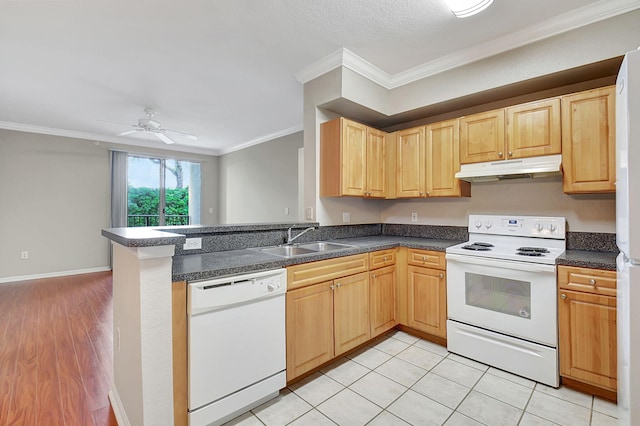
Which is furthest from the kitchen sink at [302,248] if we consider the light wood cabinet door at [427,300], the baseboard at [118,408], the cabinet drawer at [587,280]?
the cabinet drawer at [587,280]

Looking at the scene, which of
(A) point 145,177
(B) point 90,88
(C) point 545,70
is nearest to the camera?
(C) point 545,70

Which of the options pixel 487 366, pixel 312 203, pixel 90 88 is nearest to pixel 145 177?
pixel 90 88

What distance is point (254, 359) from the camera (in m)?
1.73

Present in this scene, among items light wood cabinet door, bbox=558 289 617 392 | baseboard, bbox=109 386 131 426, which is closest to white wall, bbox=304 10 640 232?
light wood cabinet door, bbox=558 289 617 392

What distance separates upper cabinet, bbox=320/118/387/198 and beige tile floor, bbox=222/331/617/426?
155 centimetres

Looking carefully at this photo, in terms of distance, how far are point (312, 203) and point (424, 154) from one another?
1.26 meters

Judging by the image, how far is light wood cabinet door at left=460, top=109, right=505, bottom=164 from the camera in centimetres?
252

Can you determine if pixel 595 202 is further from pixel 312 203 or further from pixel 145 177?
pixel 145 177

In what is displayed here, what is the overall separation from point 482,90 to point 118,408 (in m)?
3.58

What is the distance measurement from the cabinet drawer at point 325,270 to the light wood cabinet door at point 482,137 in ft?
4.44

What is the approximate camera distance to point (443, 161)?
2889mm

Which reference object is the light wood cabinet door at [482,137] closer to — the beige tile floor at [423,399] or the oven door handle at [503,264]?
the oven door handle at [503,264]

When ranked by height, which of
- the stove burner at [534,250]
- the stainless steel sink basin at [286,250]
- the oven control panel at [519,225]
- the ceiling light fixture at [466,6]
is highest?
the ceiling light fixture at [466,6]

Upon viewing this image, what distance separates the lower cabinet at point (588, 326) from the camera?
1.81m
